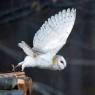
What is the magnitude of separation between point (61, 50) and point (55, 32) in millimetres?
1159

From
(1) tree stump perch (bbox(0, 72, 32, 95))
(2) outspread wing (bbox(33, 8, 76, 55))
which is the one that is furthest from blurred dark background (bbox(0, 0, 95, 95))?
(1) tree stump perch (bbox(0, 72, 32, 95))

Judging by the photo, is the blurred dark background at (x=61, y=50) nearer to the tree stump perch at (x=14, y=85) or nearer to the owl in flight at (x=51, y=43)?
the owl in flight at (x=51, y=43)

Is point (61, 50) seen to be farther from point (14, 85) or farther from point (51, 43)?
point (14, 85)

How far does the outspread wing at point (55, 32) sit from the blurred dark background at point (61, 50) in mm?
984

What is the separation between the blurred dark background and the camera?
8.61 ft

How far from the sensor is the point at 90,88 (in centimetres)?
275

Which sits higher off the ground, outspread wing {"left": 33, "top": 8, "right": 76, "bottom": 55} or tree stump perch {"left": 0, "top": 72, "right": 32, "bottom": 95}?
outspread wing {"left": 33, "top": 8, "right": 76, "bottom": 55}

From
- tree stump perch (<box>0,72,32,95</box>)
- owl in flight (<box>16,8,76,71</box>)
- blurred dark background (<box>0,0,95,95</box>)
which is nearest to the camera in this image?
tree stump perch (<box>0,72,32,95</box>)

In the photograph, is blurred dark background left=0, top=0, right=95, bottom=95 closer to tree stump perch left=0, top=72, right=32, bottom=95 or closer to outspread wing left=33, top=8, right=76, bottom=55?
outspread wing left=33, top=8, right=76, bottom=55

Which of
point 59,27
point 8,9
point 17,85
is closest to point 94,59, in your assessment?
point 8,9

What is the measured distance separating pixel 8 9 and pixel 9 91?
4.68ft

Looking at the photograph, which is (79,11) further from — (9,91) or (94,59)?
(9,91)

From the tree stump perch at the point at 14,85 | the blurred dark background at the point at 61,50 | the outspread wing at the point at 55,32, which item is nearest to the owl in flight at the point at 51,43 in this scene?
the outspread wing at the point at 55,32

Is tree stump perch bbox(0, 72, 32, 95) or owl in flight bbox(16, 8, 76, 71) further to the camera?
owl in flight bbox(16, 8, 76, 71)
